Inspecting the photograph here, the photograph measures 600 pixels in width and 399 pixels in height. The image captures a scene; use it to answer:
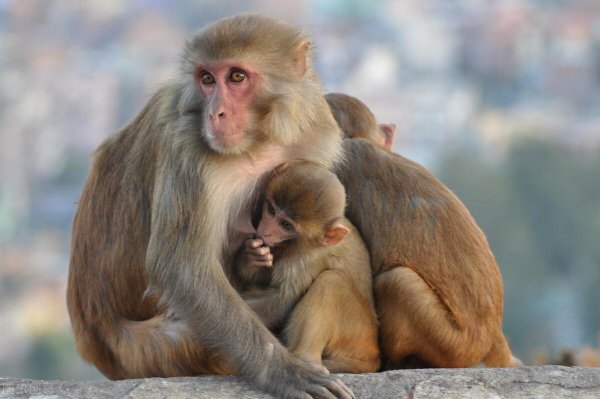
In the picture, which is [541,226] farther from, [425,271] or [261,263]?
[261,263]

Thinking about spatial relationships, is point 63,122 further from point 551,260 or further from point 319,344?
point 319,344

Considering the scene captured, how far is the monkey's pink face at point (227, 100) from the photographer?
16.1 ft

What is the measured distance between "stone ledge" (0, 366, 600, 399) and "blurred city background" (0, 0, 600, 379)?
29.9 m

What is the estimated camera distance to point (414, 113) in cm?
4047

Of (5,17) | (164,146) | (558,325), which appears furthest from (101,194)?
(5,17)

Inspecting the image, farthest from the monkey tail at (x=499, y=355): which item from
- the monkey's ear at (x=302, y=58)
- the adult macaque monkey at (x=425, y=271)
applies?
the monkey's ear at (x=302, y=58)

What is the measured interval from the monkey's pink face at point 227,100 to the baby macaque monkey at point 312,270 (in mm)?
377

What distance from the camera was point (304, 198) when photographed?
5.27 metres

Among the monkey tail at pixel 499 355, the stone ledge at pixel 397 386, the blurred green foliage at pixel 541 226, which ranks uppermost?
the stone ledge at pixel 397 386

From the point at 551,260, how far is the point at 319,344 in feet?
123

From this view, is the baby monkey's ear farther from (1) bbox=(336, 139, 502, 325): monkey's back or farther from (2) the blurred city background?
(2) the blurred city background

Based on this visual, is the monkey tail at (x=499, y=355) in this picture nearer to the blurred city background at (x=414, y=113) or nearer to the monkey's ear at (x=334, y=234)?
the monkey's ear at (x=334, y=234)

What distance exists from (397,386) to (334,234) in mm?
740

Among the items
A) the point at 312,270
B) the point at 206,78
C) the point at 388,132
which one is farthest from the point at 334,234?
the point at 388,132
